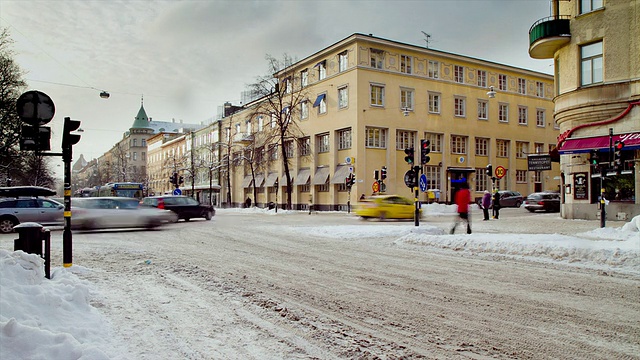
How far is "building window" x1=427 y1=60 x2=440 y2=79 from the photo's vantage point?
147 feet

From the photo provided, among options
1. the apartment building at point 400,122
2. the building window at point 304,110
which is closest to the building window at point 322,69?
the apartment building at point 400,122

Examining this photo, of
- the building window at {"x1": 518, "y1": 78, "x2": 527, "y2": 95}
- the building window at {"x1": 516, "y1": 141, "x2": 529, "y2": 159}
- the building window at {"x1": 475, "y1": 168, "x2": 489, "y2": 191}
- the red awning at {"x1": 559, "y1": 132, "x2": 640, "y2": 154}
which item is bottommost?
the building window at {"x1": 475, "y1": 168, "x2": 489, "y2": 191}

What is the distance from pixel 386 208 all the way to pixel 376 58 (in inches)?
787

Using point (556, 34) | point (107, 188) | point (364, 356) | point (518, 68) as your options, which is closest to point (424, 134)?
point (518, 68)

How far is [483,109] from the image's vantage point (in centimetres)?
4847

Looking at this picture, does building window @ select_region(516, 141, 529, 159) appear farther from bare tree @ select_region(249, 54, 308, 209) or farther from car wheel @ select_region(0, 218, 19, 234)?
car wheel @ select_region(0, 218, 19, 234)

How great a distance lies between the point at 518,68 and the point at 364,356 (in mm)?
52550

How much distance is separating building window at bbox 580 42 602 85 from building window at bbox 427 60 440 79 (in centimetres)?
2231

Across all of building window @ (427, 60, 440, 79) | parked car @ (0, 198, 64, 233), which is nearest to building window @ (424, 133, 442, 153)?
building window @ (427, 60, 440, 79)

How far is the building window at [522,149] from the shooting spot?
169ft

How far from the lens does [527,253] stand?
11391 millimetres

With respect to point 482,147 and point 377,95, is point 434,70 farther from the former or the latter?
point 482,147

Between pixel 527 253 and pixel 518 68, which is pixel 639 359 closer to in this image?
pixel 527 253

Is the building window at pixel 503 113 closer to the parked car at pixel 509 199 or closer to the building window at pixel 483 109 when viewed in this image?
the building window at pixel 483 109
